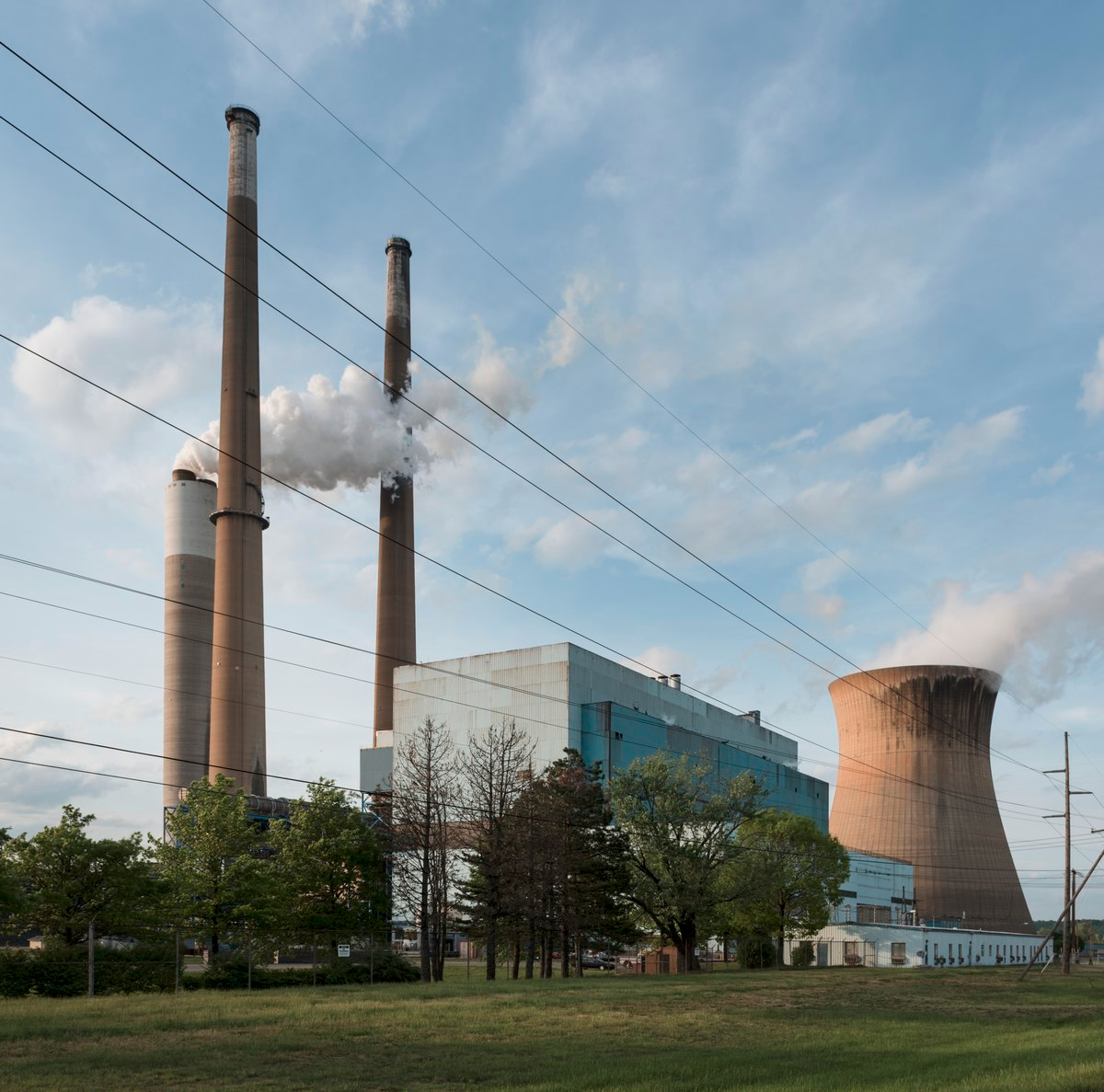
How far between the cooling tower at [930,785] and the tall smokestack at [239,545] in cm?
3865

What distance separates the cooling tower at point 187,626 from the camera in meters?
72.3

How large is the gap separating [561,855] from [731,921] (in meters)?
16.8

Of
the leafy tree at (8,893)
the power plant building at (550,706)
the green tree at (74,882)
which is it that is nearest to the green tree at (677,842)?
the power plant building at (550,706)

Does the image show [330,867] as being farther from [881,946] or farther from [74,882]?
[881,946]

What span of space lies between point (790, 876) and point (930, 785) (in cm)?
1695

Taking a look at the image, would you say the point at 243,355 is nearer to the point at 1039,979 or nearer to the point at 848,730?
the point at 848,730

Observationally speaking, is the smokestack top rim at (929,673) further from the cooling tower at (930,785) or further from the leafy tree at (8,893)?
the leafy tree at (8,893)

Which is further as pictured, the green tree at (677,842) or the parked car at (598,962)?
the parked car at (598,962)

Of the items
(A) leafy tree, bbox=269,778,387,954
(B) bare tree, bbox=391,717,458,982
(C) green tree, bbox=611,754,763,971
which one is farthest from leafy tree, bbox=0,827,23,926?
(C) green tree, bbox=611,754,763,971

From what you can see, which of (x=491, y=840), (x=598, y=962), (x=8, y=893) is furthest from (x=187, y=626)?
(x=8, y=893)

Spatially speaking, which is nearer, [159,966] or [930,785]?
[159,966]

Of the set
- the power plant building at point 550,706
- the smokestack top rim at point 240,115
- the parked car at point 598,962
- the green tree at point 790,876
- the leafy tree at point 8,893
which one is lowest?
the parked car at point 598,962

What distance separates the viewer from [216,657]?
64.8 meters

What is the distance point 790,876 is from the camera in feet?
184
